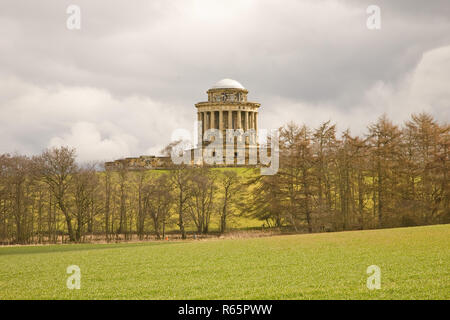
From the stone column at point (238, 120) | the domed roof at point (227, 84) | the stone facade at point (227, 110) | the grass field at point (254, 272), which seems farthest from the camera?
the domed roof at point (227, 84)

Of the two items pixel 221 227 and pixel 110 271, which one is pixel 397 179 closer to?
pixel 221 227

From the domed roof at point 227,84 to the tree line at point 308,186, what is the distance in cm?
6669

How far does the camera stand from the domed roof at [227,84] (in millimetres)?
119769

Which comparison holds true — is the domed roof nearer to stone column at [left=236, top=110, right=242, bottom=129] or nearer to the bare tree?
stone column at [left=236, top=110, right=242, bottom=129]

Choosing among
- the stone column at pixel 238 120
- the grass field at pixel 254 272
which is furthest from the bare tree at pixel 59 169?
the stone column at pixel 238 120

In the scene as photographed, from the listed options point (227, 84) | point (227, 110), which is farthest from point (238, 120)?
point (227, 84)

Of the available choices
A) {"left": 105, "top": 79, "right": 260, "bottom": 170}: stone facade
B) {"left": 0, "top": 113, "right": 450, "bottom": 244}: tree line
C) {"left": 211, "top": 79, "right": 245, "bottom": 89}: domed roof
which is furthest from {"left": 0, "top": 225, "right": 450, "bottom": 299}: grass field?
{"left": 211, "top": 79, "right": 245, "bottom": 89}: domed roof

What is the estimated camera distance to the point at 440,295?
15117 millimetres

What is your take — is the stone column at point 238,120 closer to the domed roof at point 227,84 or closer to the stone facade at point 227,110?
the stone facade at point 227,110

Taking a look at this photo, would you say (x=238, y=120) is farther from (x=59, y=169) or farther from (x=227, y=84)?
(x=59, y=169)

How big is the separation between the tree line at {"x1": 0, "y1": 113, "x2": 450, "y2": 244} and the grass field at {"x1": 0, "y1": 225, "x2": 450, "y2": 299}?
53.3 ft

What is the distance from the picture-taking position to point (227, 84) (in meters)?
121

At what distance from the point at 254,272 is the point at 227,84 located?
10134cm
